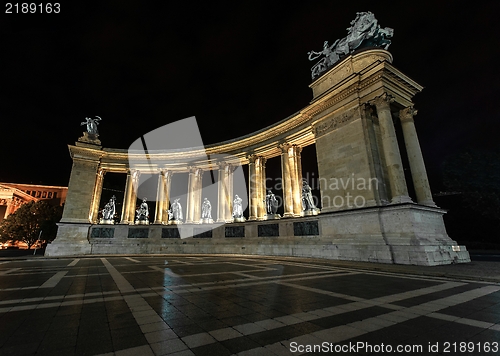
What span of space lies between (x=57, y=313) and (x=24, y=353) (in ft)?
7.95

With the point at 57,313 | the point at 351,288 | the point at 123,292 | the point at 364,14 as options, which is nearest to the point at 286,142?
the point at 364,14

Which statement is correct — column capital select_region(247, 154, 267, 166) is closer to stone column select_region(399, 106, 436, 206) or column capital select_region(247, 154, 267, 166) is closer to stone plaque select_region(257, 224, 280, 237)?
stone plaque select_region(257, 224, 280, 237)

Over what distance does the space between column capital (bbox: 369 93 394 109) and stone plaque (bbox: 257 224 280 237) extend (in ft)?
49.8

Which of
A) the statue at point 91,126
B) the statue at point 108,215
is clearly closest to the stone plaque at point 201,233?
the statue at point 108,215

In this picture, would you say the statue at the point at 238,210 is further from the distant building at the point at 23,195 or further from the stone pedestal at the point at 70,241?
the distant building at the point at 23,195

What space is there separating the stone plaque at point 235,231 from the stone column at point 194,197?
6.92 m

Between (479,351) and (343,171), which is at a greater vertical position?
(343,171)

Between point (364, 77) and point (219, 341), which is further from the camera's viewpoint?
point (364, 77)

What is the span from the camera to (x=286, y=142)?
29750 millimetres

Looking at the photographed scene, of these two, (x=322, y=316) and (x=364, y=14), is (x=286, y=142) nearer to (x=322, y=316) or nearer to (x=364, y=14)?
(x=364, y=14)

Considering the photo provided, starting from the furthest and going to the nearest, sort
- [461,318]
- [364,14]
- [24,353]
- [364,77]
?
1. [364,14]
2. [364,77]
3. [461,318]
4. [24,353]

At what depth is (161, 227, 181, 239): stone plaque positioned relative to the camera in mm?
33753

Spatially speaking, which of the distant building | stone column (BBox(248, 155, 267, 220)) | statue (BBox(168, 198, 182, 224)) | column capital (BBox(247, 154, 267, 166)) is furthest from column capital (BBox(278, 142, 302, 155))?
the distant building

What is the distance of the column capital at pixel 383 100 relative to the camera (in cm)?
2011
